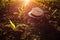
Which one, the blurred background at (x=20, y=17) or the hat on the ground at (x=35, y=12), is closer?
the blurred background at (x=20, y=17)

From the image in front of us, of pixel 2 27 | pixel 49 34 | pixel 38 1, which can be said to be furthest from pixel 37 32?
pixel 38 1

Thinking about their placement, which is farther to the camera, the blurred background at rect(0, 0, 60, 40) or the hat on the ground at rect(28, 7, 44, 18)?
the hat on the ground at rect(28, 7, 44, 18)

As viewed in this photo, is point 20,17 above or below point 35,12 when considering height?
below

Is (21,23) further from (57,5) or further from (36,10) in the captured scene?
(57,5)

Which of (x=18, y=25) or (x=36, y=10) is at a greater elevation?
(x=36, y=10)

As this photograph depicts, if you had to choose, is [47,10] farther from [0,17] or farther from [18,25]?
[0,17]

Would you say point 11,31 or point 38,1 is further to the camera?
point 38,1

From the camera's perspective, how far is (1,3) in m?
4.90

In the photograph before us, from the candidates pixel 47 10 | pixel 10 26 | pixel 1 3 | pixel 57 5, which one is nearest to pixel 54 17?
pixel 47 10

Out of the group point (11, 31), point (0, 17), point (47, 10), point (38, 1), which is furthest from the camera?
point (38, 1)

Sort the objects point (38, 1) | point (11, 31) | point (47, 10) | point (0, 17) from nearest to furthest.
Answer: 1. point (11, 31)
2. point (0, 17)
3. point (47, 10)
4. point (38, 1)

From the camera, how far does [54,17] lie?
15.0 feet

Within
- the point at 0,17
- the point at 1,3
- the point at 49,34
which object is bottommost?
the point at 49,34

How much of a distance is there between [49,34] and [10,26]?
42.2 inches
